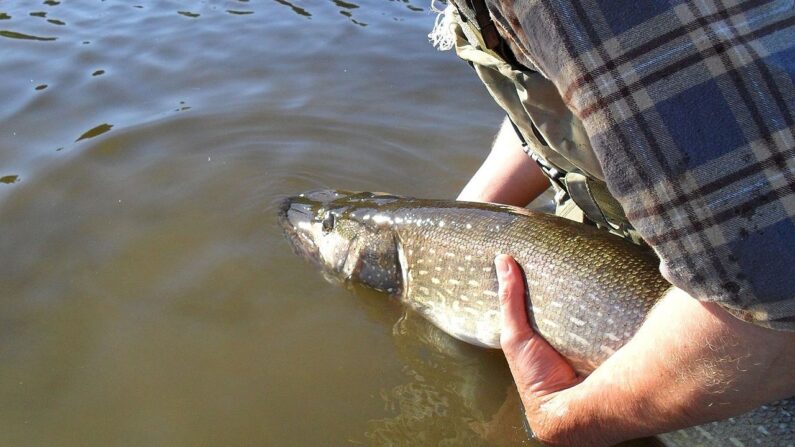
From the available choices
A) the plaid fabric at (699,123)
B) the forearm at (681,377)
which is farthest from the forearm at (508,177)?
the plaid fabric at (699,123)

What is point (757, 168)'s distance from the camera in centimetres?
114

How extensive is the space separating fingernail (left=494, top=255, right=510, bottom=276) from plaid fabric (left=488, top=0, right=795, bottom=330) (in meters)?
1.01

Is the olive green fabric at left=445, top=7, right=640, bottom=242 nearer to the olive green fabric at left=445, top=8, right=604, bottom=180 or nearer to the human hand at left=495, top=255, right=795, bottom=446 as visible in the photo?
the olive green fabric at left=445, top=8, right=604, bottom=180

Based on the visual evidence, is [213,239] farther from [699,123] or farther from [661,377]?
[699,123]

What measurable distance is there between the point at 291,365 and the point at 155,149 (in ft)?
5.95

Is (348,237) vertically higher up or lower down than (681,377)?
lower down

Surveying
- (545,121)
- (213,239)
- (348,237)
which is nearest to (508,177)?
(348,237)

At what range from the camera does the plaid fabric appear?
3.70 feet

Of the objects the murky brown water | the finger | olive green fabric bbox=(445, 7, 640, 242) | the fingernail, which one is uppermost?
olive green fabric bbox=(445, 7, 640, 242)

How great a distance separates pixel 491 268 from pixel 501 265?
85mm

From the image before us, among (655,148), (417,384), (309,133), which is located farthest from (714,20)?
(309,133)

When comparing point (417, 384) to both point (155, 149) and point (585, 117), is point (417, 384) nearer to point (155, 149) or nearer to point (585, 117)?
point (585, 117)

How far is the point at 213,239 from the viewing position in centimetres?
305

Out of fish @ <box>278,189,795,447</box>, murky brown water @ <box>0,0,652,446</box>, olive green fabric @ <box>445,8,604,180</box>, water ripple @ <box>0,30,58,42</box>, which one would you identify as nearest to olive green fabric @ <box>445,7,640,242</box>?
olive green fabric @ <box>445,8,604,180</box>
